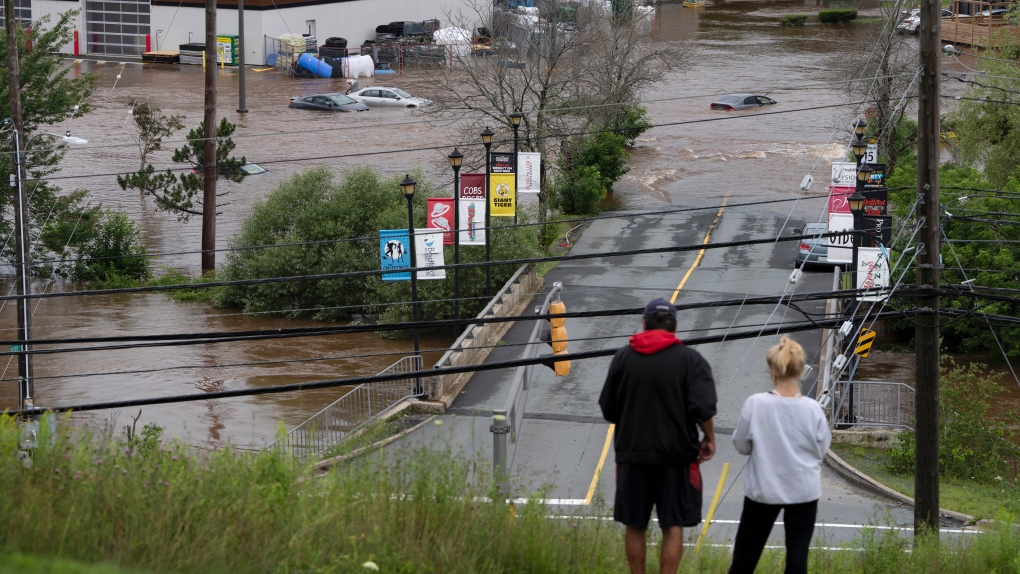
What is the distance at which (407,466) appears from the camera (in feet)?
23.6

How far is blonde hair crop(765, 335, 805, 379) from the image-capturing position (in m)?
5.94

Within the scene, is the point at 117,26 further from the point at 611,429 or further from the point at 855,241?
the point at 855,241

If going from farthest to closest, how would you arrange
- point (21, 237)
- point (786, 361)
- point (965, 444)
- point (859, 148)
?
point (859, 148) → point (21, 237) → point (965, 444) → point (786, 361)

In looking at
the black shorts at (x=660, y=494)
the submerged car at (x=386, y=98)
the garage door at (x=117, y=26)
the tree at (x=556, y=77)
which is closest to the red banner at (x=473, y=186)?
the tree at (x=556, y=77)

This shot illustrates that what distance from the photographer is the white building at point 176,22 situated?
67000 mm

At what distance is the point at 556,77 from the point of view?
37500 millimetres

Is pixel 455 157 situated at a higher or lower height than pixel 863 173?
higher

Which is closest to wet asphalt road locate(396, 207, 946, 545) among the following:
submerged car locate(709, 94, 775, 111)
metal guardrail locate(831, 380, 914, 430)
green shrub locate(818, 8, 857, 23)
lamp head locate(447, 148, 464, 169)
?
metal guardrail locate(831, 380, 914, 430)

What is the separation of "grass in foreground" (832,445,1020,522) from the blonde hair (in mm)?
9955

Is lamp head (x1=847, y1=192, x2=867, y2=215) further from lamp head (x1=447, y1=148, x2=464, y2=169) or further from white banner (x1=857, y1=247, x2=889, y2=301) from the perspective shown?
lamp head (x1=447, y1=148, x2=464, y2=169)

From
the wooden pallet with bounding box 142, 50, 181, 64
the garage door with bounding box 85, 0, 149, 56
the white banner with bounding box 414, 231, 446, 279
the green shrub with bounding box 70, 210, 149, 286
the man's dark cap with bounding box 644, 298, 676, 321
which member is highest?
the garage door with bounding box 85, 0, 149, 56

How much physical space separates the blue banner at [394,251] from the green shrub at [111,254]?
13.7 metres

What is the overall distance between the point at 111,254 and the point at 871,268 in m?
23.1

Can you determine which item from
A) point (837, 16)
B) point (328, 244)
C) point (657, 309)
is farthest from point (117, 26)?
point (657, 309)
